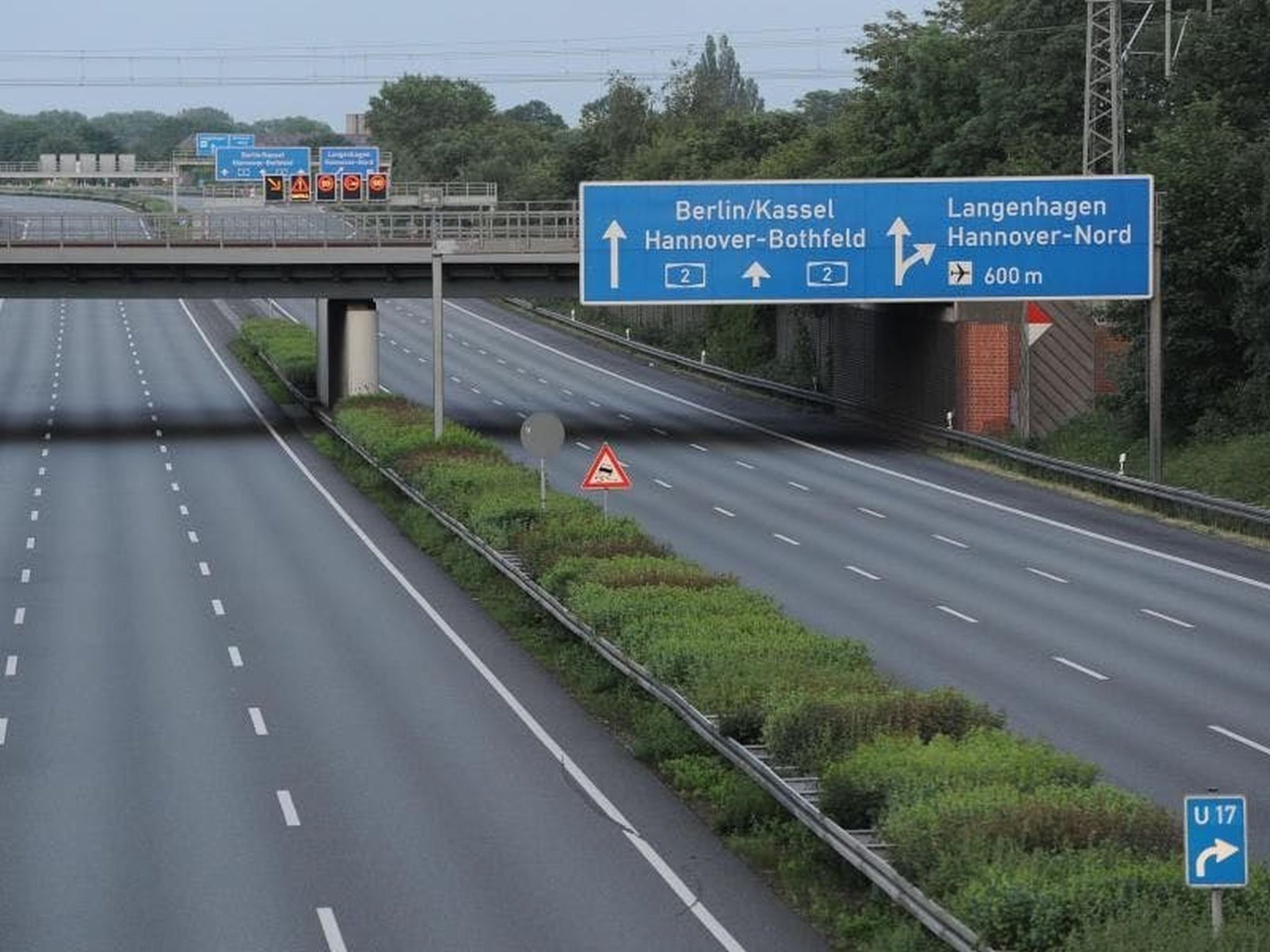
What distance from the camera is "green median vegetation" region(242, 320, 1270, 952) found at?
14.9 m

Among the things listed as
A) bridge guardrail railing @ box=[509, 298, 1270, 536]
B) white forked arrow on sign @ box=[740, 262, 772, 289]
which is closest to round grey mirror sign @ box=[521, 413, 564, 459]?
bridge guardrail railing @ box=[509, 298, 1270, 536]

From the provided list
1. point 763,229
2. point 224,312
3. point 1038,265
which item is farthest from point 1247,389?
point 224,312

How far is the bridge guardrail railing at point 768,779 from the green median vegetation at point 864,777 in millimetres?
127

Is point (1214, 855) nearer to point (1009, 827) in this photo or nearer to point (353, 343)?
point (1009, 827)

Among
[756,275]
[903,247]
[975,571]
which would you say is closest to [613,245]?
[756,275]

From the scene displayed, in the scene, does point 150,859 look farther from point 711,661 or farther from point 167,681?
A: point 167,681

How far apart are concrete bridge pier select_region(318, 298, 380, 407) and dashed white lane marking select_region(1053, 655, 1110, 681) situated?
1568 inches

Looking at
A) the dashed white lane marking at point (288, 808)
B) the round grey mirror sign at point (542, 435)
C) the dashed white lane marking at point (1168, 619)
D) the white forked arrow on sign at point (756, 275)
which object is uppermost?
the white forked arrow on sign at point (756, 275)

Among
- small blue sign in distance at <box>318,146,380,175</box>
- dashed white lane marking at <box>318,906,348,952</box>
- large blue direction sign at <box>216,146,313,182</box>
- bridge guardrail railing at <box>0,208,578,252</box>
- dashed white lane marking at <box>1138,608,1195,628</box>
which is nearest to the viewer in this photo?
dashed white lane marking at <box>318,906,348,952</box>

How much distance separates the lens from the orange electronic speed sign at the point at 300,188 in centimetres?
9675

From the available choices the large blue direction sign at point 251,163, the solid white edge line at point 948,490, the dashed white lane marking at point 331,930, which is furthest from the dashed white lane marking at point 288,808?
the large blue direction sign at point 251,163

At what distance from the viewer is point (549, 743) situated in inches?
1040

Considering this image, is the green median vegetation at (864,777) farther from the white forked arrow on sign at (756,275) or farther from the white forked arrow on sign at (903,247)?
the white forked arrow on sign at (903,247)

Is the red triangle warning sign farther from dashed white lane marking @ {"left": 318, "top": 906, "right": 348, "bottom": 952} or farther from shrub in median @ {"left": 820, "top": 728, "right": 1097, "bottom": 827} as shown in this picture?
dashed white lane marking @ {"left": 318, "top": 906, "right": 348, "bottom": 952}
